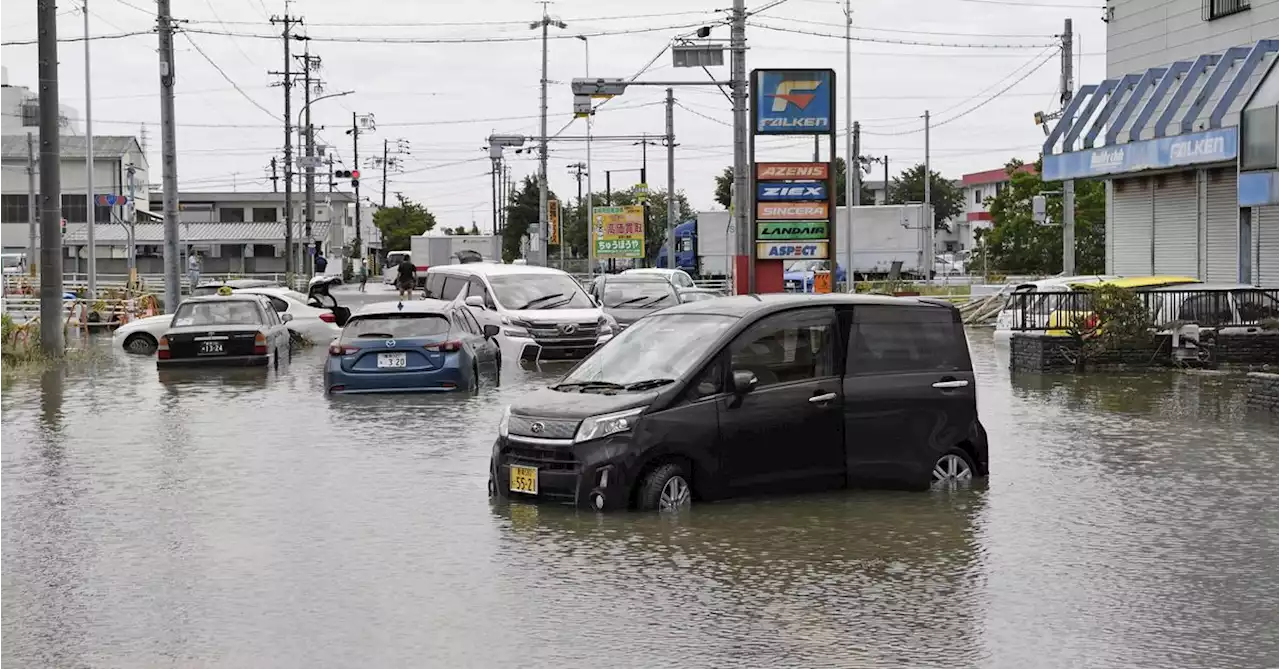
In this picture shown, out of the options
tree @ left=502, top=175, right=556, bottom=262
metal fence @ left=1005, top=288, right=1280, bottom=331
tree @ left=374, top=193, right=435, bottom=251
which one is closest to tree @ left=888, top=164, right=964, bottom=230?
tree @ left=502, top=175, right=556, bottom=262

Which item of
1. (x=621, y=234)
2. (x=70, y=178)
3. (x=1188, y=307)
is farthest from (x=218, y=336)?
(x=70, y=178)

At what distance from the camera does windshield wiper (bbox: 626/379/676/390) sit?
12132 mm

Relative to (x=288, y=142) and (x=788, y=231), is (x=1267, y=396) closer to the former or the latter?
(x=788, y=231)

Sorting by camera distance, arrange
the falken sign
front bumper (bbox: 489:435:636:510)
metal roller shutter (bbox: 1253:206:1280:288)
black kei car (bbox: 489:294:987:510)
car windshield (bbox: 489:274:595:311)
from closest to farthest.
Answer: front bumper (bbox: 489:435:636:510) → black kei car (bbox: 489:294:987:510) → car windshield (bbox: 489:274:595:311) → the falken sign → metal roller shutter (bbox: 1253:206:1280:288)

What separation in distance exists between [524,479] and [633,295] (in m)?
23.3

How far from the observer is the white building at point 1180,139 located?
107 ft

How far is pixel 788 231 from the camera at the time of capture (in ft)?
119

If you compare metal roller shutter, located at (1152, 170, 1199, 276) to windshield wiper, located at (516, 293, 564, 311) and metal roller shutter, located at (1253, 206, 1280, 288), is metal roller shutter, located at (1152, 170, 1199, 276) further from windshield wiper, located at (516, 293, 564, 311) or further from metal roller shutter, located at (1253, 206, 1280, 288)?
windshield wiper, located at (516, 293, 564, 311)

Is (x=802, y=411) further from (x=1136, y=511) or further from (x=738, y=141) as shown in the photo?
(x=738, y=141)

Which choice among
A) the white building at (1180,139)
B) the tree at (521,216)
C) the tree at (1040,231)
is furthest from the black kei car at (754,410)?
the tree at (521,216)

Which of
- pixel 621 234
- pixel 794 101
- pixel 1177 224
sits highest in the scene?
pixel 794 101

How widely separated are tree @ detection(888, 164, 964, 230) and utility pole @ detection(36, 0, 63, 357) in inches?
4287

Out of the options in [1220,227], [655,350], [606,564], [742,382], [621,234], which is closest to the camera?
[606,564]

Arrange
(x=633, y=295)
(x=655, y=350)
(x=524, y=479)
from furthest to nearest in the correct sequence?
(x=633, y=295)
(x=655, y=350)
(x=524, y=479)
